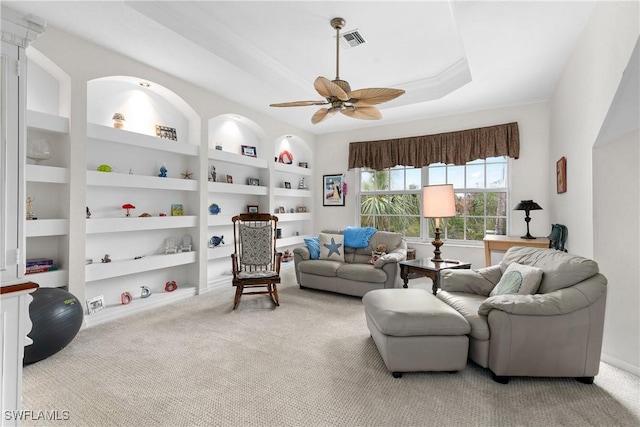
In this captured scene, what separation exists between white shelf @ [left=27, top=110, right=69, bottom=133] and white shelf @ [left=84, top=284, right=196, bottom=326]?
1.75 meters

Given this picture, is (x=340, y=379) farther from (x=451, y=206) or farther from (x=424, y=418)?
(x=451, y=206)

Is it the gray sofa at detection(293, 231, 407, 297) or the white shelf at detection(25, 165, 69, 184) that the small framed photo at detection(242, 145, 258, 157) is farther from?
the white shelf at detection(25, 165, 69, 184)

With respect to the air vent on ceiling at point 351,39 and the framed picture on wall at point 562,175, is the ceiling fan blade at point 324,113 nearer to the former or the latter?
the air vent on ceiling at point 351,39

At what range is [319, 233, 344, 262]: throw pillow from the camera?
4465 mm

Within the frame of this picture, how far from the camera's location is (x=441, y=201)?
11.6 ft

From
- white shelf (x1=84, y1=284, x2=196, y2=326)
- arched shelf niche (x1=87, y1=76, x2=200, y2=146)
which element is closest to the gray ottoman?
white shelf (x1=84, y1=284, x2=196, y2=326)

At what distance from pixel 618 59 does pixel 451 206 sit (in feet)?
5.88

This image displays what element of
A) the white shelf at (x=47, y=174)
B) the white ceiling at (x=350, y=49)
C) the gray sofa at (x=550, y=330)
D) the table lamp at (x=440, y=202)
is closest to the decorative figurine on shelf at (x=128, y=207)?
the white shelf at (x=47, y=174)

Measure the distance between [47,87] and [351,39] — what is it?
9.38ft

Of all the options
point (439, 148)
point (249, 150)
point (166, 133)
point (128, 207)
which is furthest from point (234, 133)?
point (439, 148)

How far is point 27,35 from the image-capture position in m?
1.52

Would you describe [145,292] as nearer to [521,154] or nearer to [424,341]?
[424,341]

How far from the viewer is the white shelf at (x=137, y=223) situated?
3198 mm

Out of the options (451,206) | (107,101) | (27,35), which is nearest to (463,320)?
(451,206)
